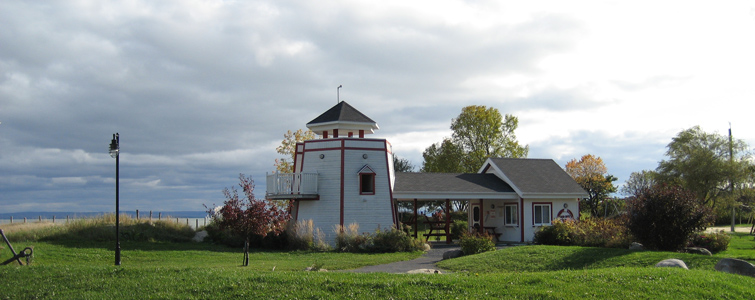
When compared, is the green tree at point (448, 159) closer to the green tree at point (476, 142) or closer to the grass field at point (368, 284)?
the green tree at point (476, 142)

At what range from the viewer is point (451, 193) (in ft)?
98.2

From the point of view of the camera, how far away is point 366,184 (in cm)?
2908

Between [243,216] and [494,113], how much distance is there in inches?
1321

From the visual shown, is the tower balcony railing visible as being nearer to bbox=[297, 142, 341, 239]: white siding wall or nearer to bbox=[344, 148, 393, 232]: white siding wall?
bbox=[297, 142, 341, 239]: white siding wall

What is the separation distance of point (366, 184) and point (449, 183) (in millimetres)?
4890

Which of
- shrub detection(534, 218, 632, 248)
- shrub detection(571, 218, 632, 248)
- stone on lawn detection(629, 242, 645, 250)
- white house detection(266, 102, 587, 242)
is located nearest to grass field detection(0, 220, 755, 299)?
stone on lawn detection(629, 242, 645, 250)

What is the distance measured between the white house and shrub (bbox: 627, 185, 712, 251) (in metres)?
Answer: 11.3

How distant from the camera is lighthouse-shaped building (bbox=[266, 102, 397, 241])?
91.2 feet

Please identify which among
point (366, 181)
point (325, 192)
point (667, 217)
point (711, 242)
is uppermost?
point (366, 181)

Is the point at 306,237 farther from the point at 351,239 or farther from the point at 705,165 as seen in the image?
the point at 705,165

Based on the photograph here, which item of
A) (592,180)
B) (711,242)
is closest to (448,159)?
(592,180)

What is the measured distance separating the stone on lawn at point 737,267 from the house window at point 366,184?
17169 mm

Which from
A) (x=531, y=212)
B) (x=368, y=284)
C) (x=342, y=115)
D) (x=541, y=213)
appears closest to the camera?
(x=368, y=284)


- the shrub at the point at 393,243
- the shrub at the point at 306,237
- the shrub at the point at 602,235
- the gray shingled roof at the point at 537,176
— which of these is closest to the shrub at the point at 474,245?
the shrub at the point at 393,243
